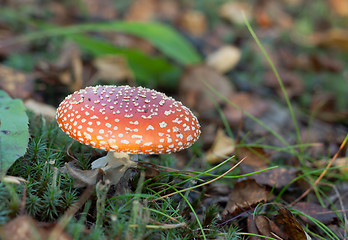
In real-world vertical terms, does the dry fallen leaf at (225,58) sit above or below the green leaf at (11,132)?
below

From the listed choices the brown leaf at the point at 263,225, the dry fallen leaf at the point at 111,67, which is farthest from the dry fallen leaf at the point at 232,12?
the brown leaf at the point at 263,225

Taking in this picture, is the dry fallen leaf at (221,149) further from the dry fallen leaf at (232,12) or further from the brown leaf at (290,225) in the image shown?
the dry fallen leaf at (232,12)

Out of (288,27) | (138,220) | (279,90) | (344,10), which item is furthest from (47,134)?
(344,10)

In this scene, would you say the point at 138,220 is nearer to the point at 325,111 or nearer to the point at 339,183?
the point at 339,183

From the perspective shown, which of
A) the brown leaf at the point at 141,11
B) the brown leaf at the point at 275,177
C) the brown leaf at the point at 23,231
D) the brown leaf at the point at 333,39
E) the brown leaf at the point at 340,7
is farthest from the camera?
the brown leaf at the point at 340,7

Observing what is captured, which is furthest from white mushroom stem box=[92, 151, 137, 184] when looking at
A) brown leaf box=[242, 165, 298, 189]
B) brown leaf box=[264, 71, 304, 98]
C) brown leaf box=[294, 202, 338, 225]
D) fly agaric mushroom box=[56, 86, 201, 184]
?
brown leaf box=[264, 71, 304, 98]

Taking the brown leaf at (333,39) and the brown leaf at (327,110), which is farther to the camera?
the brown leaf at (333,39)

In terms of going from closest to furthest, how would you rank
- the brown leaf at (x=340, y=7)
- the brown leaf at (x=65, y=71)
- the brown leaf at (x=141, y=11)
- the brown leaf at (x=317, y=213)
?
the brown leaf at (x=317, y=213) < the brown leaf at (x=65, y=71) < the brown leaf at (x=141, y=11) < the brown leaf at (x=340, y=7)

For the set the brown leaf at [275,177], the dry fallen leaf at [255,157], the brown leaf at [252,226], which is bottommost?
the dry fallen leaf at [255,157]
